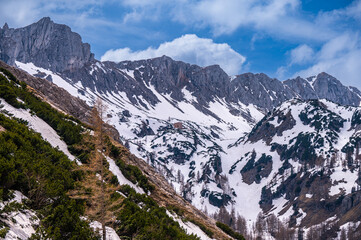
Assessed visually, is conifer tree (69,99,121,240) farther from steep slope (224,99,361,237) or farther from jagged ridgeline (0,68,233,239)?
steep slope (224,99,361,237)

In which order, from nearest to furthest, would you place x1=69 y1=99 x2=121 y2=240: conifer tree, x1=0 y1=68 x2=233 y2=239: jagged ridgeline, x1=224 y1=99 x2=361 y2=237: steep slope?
x1=0 y1=68 x2=233 y2=239: jagged ridgeline
x1=69 y1=99 x2=121 y2=240: conifer tree
x1=224 y1=99 x2=361 y2=237: steep slope

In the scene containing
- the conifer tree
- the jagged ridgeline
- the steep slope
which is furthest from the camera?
the steep slope

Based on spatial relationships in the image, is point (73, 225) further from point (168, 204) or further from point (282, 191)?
point (282, 191)

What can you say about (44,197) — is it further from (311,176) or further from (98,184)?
(311,176)

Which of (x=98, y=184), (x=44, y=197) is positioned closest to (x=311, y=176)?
→ (x=98, y=184)

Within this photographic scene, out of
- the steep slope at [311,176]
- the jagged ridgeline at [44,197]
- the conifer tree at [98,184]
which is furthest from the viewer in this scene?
the steep slope at [311,176]

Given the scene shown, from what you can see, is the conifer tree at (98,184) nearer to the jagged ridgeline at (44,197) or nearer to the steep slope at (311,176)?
the jagged ridgeline at (44,197)

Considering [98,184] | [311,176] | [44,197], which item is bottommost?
[44,197]

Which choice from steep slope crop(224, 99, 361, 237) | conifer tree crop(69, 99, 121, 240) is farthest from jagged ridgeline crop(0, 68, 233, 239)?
steep slope crop(224, 99, 361, 237)

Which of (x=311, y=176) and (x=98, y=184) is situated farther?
(x=311, y=176)

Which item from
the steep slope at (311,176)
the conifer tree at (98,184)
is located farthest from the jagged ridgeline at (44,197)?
the steep slope at (311,176)

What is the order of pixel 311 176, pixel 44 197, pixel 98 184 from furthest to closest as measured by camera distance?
pixel 311 176, pixel 98 184, pixel 44 197

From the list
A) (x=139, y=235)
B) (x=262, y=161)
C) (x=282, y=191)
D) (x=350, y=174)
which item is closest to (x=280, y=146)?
(x=262, y=161)

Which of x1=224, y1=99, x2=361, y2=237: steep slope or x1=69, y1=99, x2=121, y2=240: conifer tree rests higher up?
x1=224, y1=99, x2=361, y2=237: steep slope
